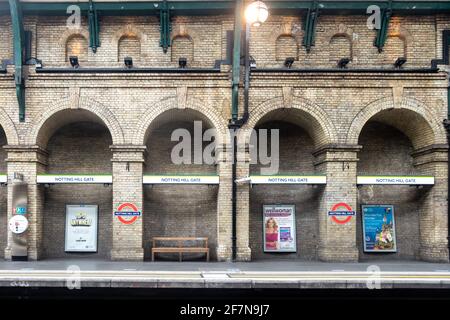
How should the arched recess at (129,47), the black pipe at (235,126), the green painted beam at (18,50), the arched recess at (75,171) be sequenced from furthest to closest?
the arched recess at (75,171) → the arched recess at (129,47) → the black pipe at (235,126) → the green painted beam at (18,50)

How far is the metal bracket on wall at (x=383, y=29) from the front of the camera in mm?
14500

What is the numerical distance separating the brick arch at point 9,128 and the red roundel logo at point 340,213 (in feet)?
33.6

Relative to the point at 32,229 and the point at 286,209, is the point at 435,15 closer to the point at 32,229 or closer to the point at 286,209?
the point at 286,209

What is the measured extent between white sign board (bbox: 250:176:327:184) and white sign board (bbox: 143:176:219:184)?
1.28 m

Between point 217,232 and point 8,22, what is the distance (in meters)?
9.60

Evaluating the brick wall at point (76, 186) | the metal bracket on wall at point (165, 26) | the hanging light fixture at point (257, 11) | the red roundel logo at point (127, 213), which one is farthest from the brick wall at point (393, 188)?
the brick wall at point (76, 186)

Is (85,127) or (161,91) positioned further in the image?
(85,127)

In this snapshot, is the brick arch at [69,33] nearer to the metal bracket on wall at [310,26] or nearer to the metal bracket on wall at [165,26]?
the metal bracket on wall at [165,26]

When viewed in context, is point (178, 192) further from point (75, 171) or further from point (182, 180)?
point (75, 171)

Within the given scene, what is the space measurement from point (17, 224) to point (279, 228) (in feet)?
27.9

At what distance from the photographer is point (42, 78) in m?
14.7

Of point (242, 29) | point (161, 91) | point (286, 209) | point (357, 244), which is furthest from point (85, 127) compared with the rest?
point (357, 244)

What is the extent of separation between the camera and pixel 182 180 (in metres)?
14.5
